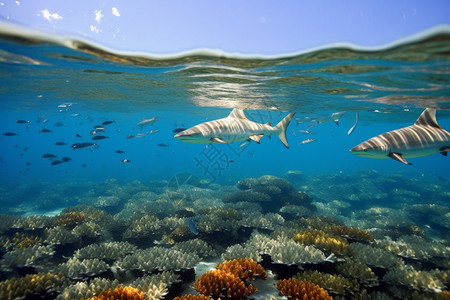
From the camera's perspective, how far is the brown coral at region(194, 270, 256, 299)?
16.7 ft

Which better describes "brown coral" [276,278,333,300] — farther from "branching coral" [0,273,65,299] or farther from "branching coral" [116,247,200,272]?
"branching coral" [0,273,65,299]

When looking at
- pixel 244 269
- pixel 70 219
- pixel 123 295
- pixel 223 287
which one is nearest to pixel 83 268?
pixel 123 295

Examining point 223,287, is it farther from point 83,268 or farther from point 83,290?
point 83,268

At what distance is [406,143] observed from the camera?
5.40 metres

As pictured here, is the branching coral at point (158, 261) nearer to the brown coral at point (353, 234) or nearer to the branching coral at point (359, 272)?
the branching coral at point (359, 272)

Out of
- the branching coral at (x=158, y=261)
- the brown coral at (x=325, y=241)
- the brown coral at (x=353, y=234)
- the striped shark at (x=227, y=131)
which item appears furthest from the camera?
the brown coral at (x=353, y=234)

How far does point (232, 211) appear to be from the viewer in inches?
427

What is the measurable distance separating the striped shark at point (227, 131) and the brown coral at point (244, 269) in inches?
126

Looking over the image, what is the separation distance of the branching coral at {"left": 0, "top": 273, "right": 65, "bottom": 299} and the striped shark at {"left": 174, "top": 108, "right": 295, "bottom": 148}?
4.77 metres

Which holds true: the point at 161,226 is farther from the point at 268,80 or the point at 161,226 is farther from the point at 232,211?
the point at 268,80

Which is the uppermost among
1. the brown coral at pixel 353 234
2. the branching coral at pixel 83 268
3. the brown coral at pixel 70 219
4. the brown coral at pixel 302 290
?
the brown coral at pixel 302 290

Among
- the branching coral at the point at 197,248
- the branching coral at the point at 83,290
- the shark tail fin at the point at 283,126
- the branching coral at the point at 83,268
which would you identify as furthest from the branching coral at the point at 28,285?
the shark tail fin at the point at 283,126

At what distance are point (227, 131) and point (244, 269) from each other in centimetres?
372

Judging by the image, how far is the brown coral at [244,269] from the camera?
581 centimetres
